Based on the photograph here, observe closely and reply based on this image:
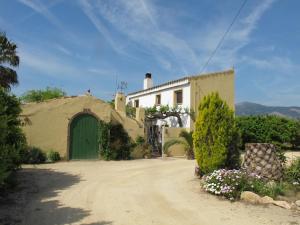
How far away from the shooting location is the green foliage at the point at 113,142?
59.4 ft

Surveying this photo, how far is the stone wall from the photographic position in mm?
10844

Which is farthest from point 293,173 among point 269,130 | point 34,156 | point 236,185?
point 269,130

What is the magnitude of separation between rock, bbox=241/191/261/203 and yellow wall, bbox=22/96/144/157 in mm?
10796

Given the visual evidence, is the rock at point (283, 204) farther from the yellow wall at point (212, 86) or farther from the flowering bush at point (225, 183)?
the yellow wall at point (212, 86)

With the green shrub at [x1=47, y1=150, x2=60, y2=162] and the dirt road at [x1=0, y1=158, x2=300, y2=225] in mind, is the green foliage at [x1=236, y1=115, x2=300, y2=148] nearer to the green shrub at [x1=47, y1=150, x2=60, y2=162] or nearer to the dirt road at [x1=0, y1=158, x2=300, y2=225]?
the green shrub at [x1=47, y1=150, x2=60, y2=162]

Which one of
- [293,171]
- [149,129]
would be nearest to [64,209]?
[293,171]

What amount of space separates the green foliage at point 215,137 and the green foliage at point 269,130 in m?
13.6

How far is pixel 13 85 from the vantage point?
1822cm

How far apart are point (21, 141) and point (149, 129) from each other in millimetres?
14786

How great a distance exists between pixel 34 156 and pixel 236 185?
10.3 m

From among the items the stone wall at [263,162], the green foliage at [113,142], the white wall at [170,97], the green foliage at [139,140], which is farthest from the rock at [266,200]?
the white wall at [170,97]

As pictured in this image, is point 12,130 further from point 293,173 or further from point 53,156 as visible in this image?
point 293,173

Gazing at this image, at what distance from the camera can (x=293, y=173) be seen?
34.5 ft

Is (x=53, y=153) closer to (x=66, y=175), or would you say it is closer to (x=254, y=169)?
(x=66, y=175)
